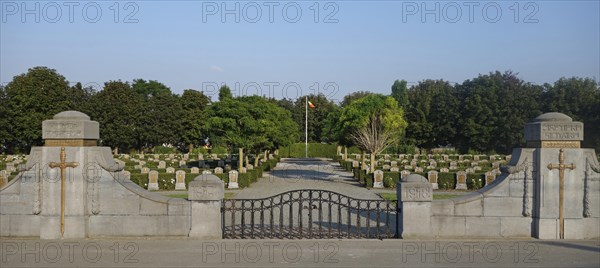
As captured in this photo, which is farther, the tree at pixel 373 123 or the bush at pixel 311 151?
the bush at pixel 311 151

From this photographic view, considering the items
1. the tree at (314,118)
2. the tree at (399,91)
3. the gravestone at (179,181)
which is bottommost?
the gravestone at (179,181)

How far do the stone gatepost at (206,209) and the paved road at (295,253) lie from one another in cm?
28

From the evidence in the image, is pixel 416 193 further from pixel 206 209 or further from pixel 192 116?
pixel 192 116

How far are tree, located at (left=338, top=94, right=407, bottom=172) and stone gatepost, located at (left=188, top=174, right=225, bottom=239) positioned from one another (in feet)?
68.4

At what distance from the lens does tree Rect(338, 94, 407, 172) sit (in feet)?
105

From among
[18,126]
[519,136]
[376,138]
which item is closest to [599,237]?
[376,138]

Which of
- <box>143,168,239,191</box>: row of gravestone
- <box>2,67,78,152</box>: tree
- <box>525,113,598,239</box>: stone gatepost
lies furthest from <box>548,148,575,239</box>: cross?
<box>2,67,78,152</box>: tree

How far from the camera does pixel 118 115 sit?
64188 millimetres

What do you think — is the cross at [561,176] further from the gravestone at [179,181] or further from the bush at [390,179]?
the gravestone at [179,181]

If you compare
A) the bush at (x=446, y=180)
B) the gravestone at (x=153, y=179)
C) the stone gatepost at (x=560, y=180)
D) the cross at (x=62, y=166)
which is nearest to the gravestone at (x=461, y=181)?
the bush at (x=446, y=180)

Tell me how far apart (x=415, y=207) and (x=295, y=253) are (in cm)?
282

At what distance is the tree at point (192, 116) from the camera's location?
7306 centimetres

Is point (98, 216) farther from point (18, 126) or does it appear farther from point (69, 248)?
point (18, 126)

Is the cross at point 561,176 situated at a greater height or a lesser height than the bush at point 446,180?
greater
